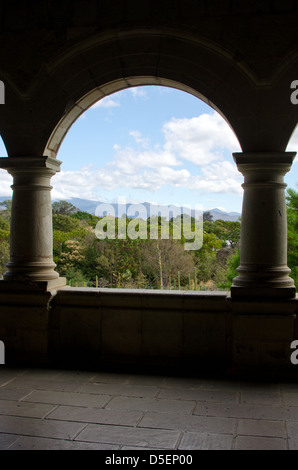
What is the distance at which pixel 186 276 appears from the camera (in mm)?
7773

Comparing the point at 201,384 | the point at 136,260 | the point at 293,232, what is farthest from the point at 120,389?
the point at 136,260

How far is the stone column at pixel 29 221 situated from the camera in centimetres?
355

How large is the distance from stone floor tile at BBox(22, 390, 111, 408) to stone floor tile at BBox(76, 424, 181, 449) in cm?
35

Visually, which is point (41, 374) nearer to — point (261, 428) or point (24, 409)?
point (24, 409)

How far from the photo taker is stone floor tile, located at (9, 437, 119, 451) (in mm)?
2059

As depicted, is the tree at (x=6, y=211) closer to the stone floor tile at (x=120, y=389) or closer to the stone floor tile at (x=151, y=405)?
the stone floor tile at (x=120, y=389)

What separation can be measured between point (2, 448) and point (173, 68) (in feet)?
9.44

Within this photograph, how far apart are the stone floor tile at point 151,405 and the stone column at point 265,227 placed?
0.93 meters

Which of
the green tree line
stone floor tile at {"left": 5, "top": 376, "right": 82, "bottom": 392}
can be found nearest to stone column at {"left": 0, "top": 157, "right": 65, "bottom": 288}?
stone floor tile at {"left": 5, "top": 376, "right": 82, "bottom": 392}

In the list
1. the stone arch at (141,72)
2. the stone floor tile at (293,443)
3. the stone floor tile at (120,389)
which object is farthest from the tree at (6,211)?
the stone floor tile at (293,443)

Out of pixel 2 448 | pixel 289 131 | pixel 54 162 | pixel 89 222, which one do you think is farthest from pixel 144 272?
pixel 2 448

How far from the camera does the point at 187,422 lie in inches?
94.2

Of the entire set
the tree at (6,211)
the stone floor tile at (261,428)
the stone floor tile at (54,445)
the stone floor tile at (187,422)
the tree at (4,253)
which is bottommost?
the stone floor tile at (187,422)
